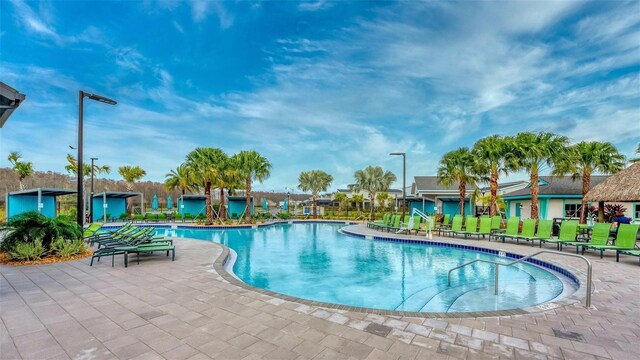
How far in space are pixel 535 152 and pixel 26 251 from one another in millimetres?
21531

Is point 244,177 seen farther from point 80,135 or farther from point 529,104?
point 529,104

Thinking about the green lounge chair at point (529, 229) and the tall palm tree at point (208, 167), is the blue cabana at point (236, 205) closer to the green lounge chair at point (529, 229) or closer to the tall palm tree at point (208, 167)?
the tall palm tree at point (208, 167)

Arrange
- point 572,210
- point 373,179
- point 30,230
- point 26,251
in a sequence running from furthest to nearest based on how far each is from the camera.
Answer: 1. point 373,179
2. point 572,210
3. point 30,230
4. point 26,251

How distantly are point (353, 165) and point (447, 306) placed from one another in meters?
28.8

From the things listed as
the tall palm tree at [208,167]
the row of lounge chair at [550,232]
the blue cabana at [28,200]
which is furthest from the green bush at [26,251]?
the row of lounge chair at [550,232]

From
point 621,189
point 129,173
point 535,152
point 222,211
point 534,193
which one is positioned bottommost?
point 222,211

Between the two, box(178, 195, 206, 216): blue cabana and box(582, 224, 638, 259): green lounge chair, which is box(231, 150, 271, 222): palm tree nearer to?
box(178, 195, 206, 216): blue cabana

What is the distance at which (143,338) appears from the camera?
11.0ft

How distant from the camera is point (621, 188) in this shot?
13.1 m

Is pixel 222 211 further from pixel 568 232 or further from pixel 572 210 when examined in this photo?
pixel 572 210

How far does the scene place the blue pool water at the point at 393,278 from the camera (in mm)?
6230

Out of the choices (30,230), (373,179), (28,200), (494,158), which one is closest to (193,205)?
(28,200)

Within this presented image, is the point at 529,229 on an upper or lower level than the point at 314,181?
lower

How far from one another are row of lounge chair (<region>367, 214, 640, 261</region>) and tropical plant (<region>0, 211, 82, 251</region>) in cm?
1422
